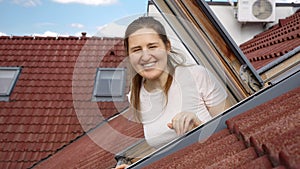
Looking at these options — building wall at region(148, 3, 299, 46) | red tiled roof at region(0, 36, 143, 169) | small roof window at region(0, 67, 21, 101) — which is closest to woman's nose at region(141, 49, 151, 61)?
red tiled roof at region(0, 36, 143, 169)

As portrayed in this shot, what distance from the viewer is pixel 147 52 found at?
1102mm

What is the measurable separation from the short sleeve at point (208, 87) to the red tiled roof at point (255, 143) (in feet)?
0.29

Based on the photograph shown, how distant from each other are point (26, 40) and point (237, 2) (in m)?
3.32

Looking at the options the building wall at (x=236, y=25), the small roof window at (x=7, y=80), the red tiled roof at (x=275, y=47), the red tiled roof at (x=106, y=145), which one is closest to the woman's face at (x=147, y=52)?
the red tiled roof at (x=106, y=145)

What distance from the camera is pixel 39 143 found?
196 inches

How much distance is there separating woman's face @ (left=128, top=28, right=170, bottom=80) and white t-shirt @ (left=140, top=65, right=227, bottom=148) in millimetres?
78

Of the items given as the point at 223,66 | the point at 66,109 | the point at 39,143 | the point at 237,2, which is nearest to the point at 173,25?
the point at 223,66

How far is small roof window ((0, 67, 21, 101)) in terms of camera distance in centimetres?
579

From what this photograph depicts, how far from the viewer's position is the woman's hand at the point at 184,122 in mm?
1146

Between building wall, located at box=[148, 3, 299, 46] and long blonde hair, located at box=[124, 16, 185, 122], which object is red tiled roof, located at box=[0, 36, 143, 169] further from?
long blonde hair, located at box=[124, 16, 185, 122]

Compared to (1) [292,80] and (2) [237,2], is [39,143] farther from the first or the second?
(1) [292,80]

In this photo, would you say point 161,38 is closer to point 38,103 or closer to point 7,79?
point 38,103

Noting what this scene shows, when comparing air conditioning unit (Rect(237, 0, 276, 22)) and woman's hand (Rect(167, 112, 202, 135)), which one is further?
air conditioning unit (Rect(237, 0, 276, 22))

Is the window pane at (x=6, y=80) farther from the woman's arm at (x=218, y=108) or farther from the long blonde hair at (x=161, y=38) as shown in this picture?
the woman's arm at (x=218, y=108)
